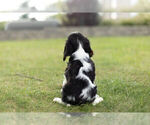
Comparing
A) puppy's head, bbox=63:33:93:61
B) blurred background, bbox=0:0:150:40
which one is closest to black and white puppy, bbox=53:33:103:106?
puppy's head, bbox=63:33:93:61

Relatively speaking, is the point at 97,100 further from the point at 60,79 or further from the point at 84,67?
the point at 60,79

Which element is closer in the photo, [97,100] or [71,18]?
[97,100]

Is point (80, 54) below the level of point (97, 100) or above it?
above

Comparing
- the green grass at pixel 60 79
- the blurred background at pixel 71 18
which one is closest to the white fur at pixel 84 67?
the green grass at pixel 60 79

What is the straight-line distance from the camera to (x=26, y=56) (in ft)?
21.3

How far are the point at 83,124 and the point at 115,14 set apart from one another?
8.56m

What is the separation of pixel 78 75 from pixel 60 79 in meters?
1.30

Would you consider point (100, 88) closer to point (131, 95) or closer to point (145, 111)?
point (131, 95)

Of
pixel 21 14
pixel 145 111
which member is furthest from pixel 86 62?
pixel 21 14

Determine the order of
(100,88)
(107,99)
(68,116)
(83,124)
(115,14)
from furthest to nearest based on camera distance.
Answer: (115,14) < (100,88) < (107,99) < (68,116) < (83,124)

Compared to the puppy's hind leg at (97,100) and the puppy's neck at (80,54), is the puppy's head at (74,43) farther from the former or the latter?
the puppy's hind leg at (97,100)

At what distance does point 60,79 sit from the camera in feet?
13.8

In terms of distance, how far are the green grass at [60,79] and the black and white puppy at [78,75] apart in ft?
0.29

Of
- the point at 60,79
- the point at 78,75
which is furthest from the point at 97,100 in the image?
the point at 60,79
